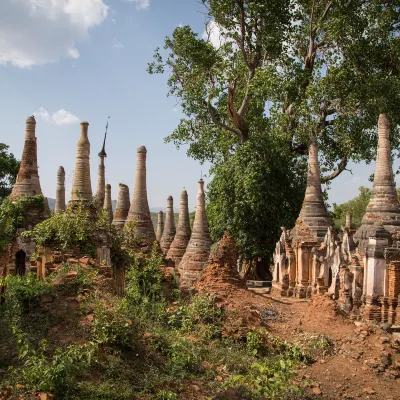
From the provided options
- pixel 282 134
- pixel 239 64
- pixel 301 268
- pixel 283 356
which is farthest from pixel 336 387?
pixel 239 64

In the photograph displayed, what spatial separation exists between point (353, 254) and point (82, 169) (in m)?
8.10

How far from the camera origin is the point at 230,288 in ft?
36.1

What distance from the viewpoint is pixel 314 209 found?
52.9 feet

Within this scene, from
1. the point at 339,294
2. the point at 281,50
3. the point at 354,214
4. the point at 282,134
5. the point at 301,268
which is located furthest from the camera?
the point at 354,214

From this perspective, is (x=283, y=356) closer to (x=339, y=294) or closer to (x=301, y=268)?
(x=339, y=294)

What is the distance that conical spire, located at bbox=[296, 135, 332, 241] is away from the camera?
51.6 feet

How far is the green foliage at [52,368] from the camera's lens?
5.05m

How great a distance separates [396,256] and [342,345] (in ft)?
12.0

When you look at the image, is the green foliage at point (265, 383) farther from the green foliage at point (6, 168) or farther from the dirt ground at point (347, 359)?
the green foliage at point (6, 168)

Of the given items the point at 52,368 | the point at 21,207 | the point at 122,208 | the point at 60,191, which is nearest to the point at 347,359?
the point at 52,368

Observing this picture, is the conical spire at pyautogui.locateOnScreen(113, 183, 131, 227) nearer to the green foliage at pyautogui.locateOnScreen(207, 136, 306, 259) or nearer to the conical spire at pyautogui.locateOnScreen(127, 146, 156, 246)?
the conical spire at pyautogui.locateOnScreen(127, 146, 156, 246)

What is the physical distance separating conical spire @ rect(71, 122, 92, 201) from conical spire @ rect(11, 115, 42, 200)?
3145 millimetres

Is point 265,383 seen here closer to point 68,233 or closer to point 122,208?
point 68,233

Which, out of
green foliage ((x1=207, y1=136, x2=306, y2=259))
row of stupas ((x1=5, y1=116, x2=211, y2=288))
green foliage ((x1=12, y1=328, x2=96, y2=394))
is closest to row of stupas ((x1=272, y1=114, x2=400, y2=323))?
green foliage ((x1=207, y1=136, x2=306, y2=259))
